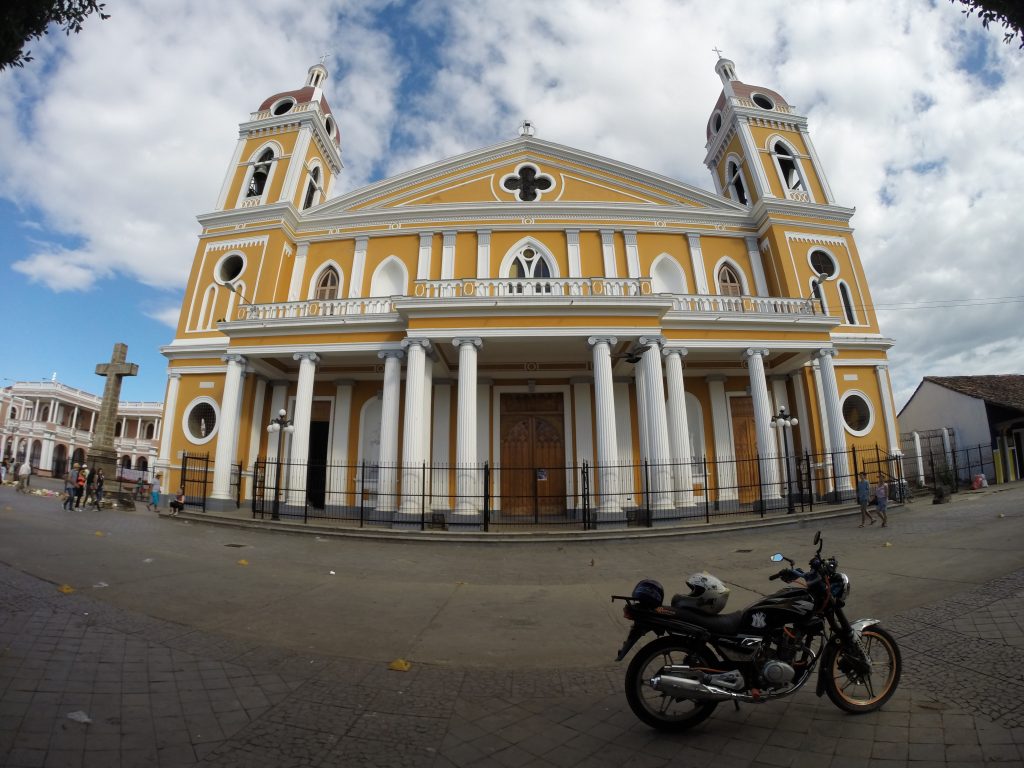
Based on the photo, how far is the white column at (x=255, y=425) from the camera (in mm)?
17044

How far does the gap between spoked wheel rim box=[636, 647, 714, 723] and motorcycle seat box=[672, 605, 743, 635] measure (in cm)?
18

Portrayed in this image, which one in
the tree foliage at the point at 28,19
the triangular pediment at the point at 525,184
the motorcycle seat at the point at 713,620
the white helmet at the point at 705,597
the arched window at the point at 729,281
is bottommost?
the motorcycle seat at the point at 713,620

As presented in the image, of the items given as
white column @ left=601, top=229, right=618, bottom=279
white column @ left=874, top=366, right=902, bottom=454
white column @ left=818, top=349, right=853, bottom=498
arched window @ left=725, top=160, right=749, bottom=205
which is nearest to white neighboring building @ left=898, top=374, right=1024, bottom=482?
white column @ left=874, top=366, right=902, bottom=454

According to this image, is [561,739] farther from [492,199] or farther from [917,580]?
[492,199]

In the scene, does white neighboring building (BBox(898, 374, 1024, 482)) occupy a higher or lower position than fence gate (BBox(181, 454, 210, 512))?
higher

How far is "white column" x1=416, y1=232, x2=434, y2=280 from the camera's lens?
18.9 m

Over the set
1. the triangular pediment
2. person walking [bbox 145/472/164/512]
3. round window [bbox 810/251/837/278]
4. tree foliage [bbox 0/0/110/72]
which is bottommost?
person walking [bbox 145/472/164/512]

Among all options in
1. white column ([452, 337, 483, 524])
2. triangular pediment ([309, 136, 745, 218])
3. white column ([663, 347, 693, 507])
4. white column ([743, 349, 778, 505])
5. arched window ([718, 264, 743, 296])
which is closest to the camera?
white column ([452, 337, 483, 524])

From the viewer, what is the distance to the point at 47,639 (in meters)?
3.96

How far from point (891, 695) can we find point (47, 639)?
610 centimetres

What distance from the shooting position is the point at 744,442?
1745 cm

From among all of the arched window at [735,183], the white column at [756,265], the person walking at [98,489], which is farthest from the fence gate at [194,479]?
the arched window at [735,183]

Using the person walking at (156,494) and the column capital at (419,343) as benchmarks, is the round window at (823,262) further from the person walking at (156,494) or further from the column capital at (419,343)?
the person walking at (156,494)

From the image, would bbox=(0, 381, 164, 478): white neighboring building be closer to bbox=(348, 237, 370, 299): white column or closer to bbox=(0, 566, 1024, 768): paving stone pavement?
bbox=(348, 237, 370, 299): white column
